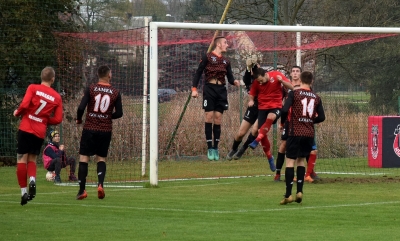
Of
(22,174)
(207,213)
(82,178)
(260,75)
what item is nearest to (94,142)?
(82,178)

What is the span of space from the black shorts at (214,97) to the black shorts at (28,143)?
14.1 feet

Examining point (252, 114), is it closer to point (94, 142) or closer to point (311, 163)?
point (311, 163)

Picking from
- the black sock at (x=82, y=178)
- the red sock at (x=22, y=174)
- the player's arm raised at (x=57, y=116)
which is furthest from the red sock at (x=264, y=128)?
the red sock at (x=22, y=174)

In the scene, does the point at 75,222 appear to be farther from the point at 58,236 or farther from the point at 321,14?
the point at 321,14

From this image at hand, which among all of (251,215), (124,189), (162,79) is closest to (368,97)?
(162,79)

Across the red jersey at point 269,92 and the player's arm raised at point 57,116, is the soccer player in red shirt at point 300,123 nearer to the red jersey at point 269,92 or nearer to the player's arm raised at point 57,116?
the player's arm raised at point 57,116

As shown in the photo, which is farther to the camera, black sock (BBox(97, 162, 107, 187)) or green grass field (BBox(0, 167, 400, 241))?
black sock (BBox(97, 162, 107, 187))

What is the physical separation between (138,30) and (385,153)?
291 inches

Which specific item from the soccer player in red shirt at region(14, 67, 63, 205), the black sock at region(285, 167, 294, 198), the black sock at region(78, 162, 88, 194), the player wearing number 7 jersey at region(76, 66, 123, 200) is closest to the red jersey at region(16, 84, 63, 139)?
the soccer player in red shirt at region(14, 67, 63, 205)

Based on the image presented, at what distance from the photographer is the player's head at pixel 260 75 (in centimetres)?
1738

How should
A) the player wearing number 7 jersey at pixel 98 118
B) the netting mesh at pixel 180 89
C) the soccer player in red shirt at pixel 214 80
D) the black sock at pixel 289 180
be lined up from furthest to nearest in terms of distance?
the netting mesh at pixel 180 89 < the soccer player in red shirt at pixel 214 80 < the player wearing number 7 jersey at pixel 98 118 < the black sock at pixel 289 180

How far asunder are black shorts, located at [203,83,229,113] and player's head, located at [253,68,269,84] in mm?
662

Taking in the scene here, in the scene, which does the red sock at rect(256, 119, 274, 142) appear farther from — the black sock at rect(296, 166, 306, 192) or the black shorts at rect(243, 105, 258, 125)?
the black sock at rect(296, 166, 306, 192)

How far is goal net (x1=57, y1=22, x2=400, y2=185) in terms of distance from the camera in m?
20.3
